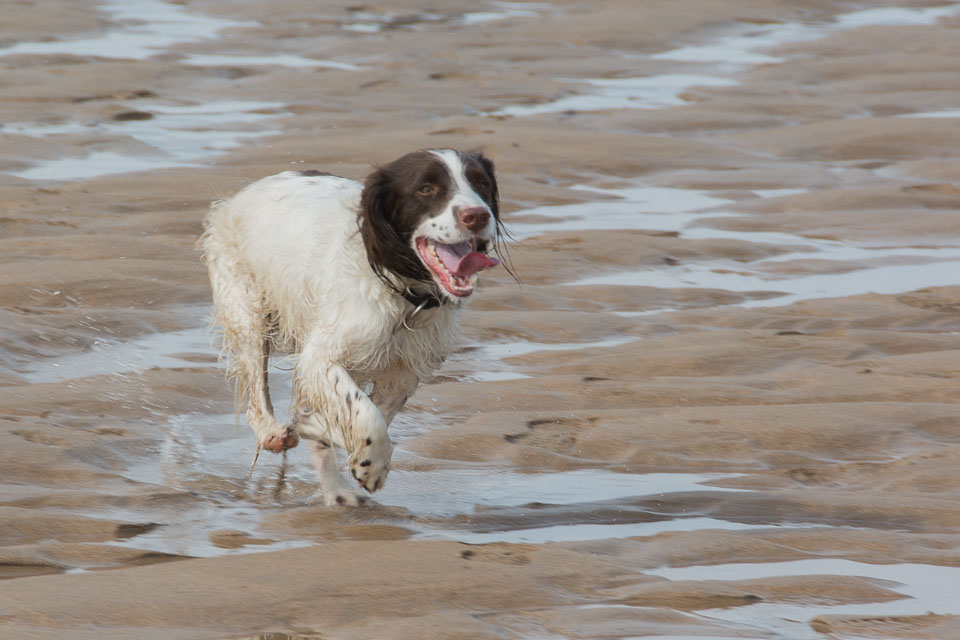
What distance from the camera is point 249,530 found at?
475cm

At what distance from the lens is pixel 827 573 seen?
14.7 feet

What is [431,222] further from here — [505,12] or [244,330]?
[505,12]

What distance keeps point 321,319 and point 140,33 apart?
939 centimetres

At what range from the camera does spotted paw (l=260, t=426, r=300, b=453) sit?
18.3ft

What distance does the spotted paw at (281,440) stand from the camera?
5.58 meters

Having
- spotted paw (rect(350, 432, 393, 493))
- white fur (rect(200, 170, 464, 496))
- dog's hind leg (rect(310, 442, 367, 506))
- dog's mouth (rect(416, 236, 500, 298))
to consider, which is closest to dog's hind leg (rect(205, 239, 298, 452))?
white fur (rect(200, 170, 464, 496))

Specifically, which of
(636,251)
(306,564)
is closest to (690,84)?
(636,251)

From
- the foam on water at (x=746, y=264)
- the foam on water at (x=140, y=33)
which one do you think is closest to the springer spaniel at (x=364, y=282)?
the foam on water at (x=746, y=264)

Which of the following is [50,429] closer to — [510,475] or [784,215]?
[510,475]

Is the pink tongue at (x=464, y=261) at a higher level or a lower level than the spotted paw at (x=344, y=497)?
higher

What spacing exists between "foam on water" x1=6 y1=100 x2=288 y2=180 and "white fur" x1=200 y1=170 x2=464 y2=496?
371cm

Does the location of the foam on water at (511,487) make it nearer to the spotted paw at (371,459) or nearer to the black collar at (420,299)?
the spotted paw at (371,459)

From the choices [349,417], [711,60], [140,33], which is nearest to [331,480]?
[349,417]

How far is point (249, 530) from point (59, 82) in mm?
7630
